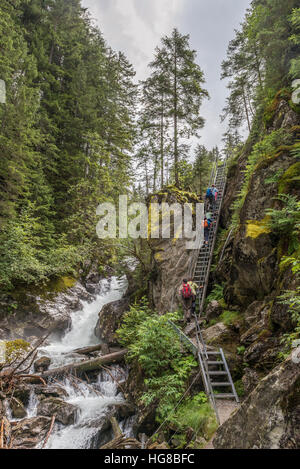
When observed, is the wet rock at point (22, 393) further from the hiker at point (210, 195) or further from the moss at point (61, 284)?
the hiker at point (210, 195)

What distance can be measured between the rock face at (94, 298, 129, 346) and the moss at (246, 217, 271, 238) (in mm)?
8832

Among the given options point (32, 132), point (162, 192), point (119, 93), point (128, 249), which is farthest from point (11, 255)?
point (119, 93)

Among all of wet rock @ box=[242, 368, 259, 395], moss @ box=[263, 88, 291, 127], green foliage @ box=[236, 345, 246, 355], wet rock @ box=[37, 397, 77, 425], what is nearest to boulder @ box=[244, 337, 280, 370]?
wet rock @ box=[242, 368, 259, 395]

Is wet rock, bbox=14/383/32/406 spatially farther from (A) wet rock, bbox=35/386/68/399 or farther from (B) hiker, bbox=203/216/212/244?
(B) hiker, bbox=203/216/212/244

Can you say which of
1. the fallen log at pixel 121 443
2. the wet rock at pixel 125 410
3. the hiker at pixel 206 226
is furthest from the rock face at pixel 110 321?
the fallen log at pixel 121 443

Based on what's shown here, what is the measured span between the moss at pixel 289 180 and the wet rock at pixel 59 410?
9547mm

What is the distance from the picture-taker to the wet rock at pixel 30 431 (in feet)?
19.7

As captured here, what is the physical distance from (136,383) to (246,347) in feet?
13.1

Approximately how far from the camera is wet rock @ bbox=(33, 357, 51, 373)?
947 cm

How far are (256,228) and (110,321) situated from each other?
32.4 ft
